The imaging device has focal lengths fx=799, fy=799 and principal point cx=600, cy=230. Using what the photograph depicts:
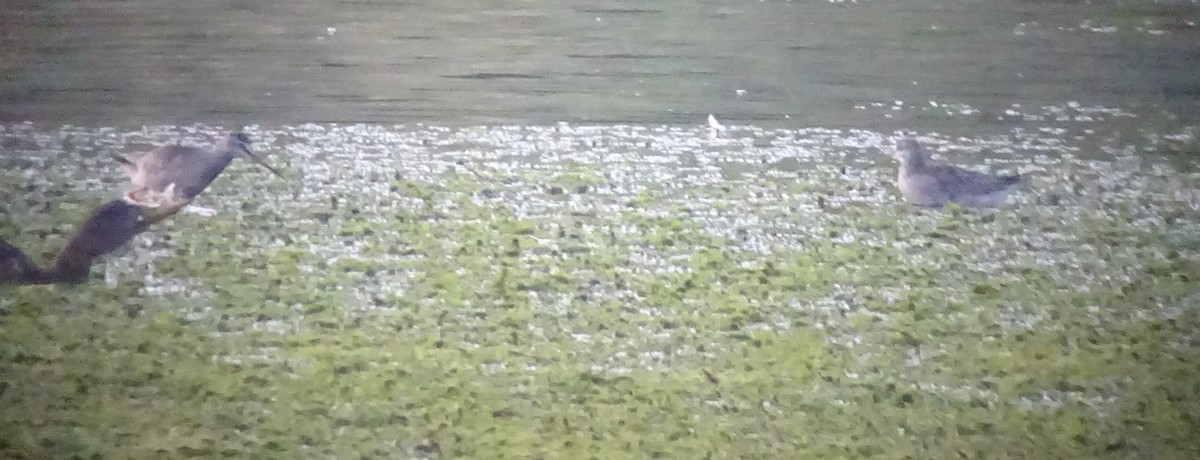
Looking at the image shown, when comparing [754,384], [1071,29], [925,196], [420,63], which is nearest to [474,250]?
[420,63]

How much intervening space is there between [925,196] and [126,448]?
886mm

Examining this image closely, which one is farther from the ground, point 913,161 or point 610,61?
point 610,61

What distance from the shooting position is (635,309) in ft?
2.78

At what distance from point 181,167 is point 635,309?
20.1 inches

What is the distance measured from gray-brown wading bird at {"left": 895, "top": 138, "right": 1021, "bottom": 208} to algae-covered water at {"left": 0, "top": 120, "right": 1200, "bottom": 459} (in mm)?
13

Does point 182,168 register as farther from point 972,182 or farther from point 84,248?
point 972,182

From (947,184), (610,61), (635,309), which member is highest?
(610,61)

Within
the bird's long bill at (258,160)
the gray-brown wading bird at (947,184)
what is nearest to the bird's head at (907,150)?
the gray-brown wading bird at (947,184)

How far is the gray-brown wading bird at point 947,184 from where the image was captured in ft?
2.77

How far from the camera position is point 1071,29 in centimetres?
84

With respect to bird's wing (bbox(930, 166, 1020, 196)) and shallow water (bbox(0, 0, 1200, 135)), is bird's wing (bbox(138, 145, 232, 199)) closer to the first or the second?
shallow water (bbox(0, 0, 1200, 135))

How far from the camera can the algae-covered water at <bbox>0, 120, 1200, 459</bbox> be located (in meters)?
0.84

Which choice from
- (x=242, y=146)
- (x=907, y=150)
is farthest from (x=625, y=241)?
(x=242, y=146)

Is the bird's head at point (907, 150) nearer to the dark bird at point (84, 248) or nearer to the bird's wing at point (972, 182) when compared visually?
the bird's wing at point (972, 182)
